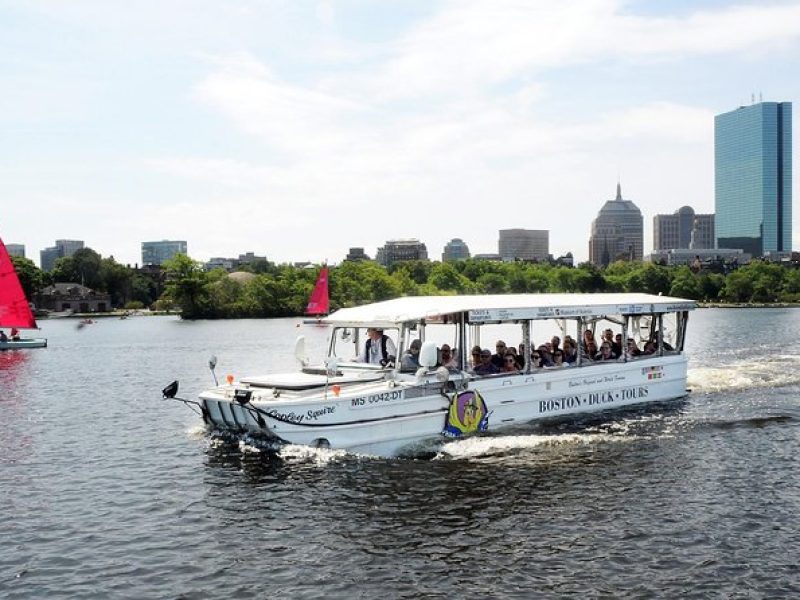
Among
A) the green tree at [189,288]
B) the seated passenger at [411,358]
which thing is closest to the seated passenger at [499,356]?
the seated passenger at [411,358]

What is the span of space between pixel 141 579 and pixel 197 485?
5838 mm

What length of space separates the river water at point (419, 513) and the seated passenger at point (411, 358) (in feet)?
8.23

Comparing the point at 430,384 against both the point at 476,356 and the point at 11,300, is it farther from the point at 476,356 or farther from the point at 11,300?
the point at 11,300

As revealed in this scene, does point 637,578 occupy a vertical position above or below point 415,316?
below

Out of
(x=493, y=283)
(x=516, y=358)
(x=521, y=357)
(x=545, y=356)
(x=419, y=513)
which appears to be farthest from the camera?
(x=493, y=283)

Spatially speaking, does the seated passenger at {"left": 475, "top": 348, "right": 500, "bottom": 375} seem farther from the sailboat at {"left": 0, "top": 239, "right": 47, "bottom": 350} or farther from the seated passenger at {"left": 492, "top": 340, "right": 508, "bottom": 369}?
the sailboat at {"left": 0, "top": 239, "right": 47, "bottom": 350}

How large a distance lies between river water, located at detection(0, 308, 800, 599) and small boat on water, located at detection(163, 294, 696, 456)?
2.55 ft

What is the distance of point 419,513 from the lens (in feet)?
59.0

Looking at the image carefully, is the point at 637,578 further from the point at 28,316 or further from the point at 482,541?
the point at 28,316

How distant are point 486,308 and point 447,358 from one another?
1891 mm

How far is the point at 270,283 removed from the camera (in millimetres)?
156625

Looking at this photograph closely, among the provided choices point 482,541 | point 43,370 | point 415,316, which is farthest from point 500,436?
point 43,370

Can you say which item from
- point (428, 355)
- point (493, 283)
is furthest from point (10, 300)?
point (493, 283)

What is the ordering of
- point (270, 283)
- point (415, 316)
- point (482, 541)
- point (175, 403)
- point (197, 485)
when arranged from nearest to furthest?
1. point (482, 541)
2. point (197, 485)
3. point (415, 316)
4. point (175, 403)
5. point (270, 283)
